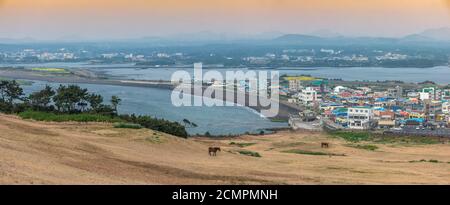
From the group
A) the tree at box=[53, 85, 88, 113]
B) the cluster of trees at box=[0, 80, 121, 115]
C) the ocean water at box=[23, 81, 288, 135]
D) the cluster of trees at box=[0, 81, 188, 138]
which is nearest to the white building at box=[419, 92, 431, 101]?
the ocean water at box=[23, 81, 288, 135]

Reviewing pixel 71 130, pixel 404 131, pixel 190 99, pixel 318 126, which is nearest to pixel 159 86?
pixel 190 99

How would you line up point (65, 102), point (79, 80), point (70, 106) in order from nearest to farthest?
point (65, 102), point (70, 106), point (79, 80)

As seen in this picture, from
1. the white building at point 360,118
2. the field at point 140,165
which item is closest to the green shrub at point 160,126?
the field at point 140,165

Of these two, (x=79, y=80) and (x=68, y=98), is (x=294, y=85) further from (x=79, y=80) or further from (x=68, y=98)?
(x=68, y=98)

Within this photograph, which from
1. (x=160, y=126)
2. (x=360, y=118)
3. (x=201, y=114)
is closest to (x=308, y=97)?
(x=201, y=114)

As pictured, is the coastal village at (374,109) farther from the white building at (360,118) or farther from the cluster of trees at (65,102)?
the cluster of trees at (65,102)

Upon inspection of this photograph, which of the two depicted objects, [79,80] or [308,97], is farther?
[79,80]
